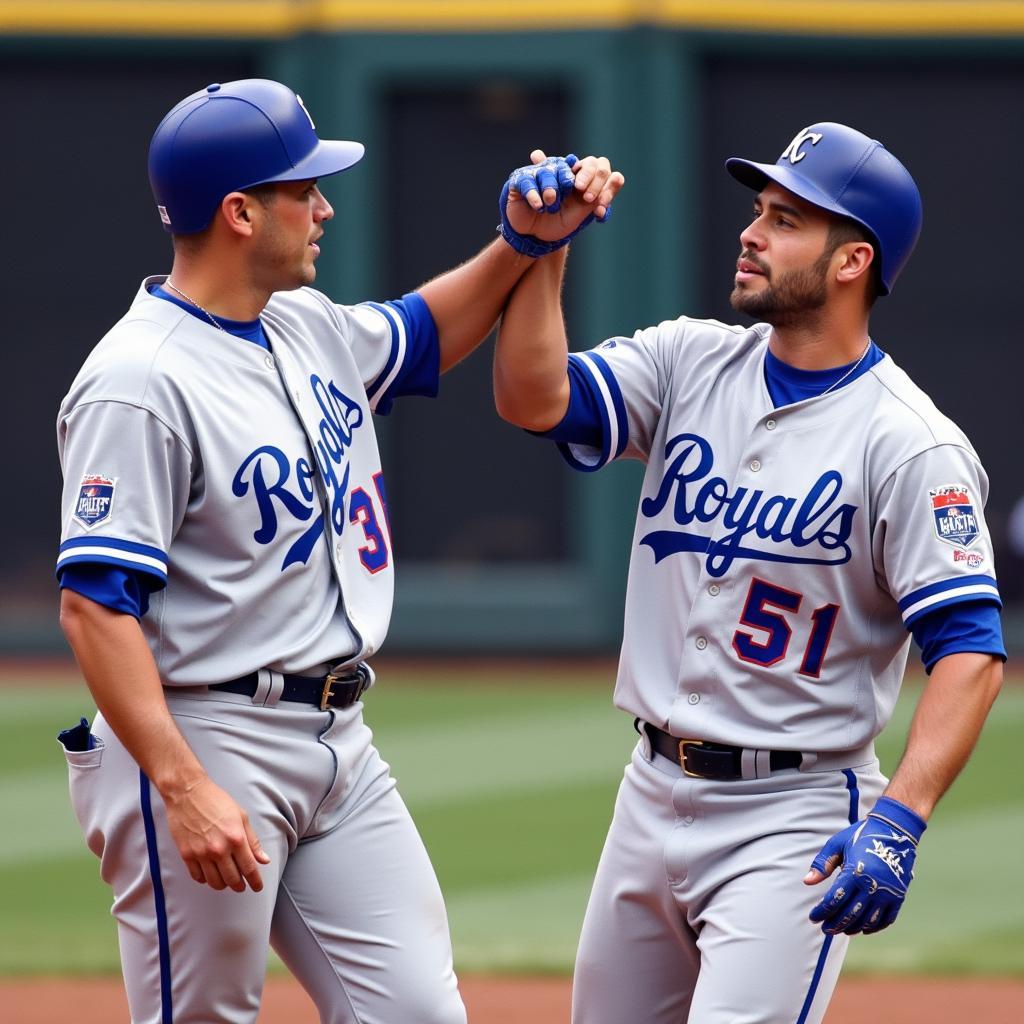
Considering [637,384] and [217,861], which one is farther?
[637,384]

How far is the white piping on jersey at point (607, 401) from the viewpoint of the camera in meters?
3.56

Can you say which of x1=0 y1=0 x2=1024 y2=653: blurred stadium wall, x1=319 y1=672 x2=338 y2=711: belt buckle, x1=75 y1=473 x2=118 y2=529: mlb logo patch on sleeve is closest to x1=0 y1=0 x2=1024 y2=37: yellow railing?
x1=0 y1=0 x2=1024 y2=653: blurred stadium wall

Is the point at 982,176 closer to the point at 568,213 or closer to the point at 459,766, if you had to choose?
the point at 459,766

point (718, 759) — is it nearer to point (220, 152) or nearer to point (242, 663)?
point (242, 663)

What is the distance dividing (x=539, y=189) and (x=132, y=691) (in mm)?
1245

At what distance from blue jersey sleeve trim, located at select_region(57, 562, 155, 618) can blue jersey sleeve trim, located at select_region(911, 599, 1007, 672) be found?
132cm

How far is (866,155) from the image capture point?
3.38 meters

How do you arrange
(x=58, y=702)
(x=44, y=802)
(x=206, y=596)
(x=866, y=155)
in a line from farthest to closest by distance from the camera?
(x=58, y=702) → (x=44, y=802) → (x=866, y=155) → (x=206, y=596)

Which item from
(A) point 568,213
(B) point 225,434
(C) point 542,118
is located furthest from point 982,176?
(B) point 225,434

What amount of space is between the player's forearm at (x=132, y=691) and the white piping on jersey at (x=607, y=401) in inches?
41.0

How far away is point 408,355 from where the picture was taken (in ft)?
12.3

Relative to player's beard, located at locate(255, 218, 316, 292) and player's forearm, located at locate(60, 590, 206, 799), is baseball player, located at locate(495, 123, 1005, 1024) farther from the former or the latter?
player's forearm, located at locate(60, 590, 206, 799)

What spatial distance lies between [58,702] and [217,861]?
7227 millimetres

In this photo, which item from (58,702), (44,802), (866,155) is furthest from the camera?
(58,702)
